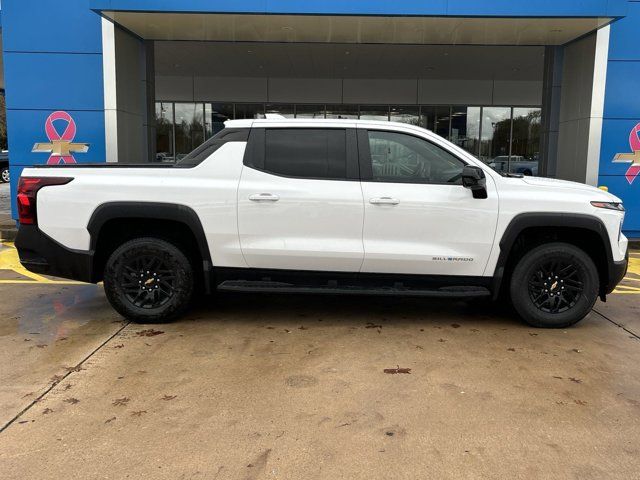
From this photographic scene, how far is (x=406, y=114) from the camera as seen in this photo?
63.8ft

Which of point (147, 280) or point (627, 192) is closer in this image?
point (147, 280)

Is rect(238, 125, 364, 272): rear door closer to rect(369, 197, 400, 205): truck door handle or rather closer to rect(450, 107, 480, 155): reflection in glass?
rect(369, 197, 400, 205): truck door handle

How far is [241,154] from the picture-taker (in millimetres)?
5090

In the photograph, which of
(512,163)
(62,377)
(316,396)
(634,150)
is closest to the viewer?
(316,396)

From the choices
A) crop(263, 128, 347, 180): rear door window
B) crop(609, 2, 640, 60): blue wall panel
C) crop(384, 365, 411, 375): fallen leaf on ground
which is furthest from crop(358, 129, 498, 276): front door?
crop(609, 2, 640, 60): blue wall panel

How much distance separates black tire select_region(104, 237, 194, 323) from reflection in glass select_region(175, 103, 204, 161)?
14951 millimetres

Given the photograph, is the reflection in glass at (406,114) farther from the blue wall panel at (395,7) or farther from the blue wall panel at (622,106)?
the blue wall panel at (395,7)

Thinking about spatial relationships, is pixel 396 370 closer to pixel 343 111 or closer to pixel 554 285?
pixel 554 285

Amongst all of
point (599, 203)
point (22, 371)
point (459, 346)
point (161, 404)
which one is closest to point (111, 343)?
point (22, 371)

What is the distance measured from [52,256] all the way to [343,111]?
50.4 feet

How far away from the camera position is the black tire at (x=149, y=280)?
5.11 meters

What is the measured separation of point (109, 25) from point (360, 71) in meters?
9.43

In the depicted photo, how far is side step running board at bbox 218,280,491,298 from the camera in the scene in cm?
504

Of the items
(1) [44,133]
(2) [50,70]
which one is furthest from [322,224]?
(2) [50,70]
